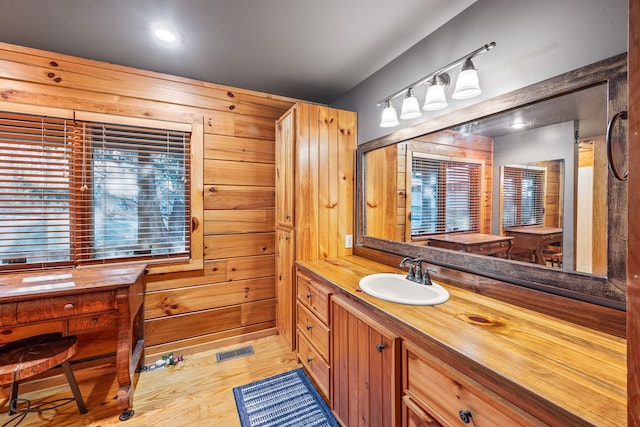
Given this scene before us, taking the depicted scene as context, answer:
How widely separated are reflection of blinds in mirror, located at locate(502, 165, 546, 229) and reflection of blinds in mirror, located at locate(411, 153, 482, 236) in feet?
0.45

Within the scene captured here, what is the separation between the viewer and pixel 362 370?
4.26ft

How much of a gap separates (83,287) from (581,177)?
8.50ft

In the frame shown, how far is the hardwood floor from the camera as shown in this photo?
5.41ft

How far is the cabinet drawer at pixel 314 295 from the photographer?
5.46 feet

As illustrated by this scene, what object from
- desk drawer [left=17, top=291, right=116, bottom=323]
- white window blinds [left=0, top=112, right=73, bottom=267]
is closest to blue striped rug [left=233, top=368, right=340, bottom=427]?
desk drawer [left=17, top=291, right=116, bottom=323]

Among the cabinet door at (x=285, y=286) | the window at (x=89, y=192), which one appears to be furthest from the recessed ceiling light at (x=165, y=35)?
the cabinet door at (x=285, y=286)

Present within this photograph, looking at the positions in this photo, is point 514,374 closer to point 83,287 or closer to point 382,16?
point 382,16

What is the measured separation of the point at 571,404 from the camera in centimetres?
63

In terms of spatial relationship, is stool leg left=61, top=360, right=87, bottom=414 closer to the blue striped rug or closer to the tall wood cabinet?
the blue striped rug

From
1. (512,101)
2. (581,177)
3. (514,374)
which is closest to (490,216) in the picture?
(581,177)

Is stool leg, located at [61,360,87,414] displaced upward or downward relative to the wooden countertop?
downward

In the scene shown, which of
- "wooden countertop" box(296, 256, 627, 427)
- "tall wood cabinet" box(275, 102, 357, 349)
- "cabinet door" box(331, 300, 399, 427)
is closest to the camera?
"wooden countertop" box(296, 256, 627, 427)

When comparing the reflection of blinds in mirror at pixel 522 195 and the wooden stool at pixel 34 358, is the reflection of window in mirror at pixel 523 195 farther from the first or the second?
the wooden stool at pixel 34 358

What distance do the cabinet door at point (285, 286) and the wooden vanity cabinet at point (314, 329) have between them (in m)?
0.11
